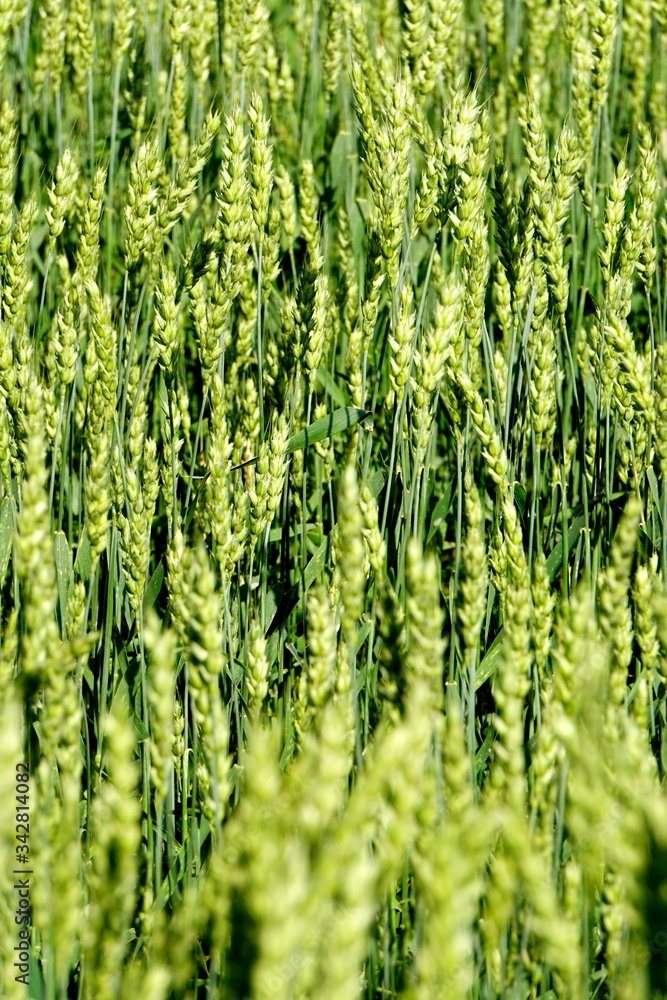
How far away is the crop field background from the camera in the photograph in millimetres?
1014

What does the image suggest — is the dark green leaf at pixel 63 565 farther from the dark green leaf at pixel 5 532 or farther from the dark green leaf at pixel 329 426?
the dark green leaf at pixel 329 426

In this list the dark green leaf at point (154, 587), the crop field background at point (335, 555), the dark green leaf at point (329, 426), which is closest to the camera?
the crop field background at point (335, 555)

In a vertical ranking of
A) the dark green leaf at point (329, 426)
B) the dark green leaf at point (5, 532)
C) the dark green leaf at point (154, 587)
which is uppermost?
the dark green leaf at point (329, 426)

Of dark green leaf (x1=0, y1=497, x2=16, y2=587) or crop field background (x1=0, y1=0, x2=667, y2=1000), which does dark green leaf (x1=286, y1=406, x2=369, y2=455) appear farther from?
dark green leaf (x1=0, y1=497, x2=16, y2=587)

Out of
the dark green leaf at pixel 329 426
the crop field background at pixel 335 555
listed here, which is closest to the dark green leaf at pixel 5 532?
the crop field background at pixel 335 555

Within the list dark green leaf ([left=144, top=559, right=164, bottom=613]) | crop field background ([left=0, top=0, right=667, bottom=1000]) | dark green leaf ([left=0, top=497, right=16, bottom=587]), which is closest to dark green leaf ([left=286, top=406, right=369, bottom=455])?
crop field background ([left=0, top=0, right=667, bottom=1000])

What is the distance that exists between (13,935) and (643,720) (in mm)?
763

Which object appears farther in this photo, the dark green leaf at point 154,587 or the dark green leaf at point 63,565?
the dark green leaf at point 154,587

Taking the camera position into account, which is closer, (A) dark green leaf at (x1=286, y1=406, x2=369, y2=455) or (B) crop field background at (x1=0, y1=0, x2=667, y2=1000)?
(B) crop field background at (x1=0, y1=0, x2=667, y2=1000)

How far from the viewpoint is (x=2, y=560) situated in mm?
2102

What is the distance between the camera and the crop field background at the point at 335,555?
1014 mm

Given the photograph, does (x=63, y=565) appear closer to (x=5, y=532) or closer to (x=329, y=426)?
(x=5, y=532)

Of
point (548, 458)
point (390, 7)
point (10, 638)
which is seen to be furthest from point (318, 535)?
point (390, 7)

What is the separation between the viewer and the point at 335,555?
185cm
